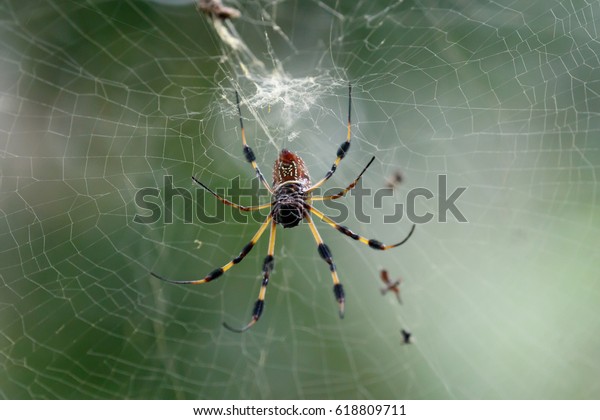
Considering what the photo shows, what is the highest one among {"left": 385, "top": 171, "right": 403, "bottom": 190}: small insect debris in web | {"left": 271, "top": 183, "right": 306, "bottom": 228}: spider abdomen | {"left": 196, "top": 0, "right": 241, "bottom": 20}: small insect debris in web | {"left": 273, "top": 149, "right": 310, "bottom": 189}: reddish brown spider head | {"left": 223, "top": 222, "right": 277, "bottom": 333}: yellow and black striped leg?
{"left": 196, "top": 0, "right": 241, "bottom": 20}: small insect debris in web

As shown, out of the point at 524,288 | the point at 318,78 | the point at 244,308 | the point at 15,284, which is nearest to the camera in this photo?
the point at 15,284

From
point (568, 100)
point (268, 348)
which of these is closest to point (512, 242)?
point (568, 100)

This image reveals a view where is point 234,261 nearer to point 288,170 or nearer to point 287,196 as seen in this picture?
point 287,196

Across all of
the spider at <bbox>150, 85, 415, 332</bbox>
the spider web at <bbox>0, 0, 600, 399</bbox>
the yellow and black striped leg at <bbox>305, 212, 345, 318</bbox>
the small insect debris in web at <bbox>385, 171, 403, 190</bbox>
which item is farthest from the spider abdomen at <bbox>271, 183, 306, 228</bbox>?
the small insect debris in web at <bbox>385, 171, 403, 190</bbox>

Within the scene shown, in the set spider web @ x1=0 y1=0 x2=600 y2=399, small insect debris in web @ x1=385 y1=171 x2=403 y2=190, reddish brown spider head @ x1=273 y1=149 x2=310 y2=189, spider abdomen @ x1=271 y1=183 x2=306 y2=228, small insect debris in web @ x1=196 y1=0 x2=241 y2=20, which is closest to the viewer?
small insect debris in web @ x1=196 y1=0 x2=241 y2=20


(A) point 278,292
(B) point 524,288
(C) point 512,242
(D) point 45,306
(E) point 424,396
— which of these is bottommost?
(E) point 424,396

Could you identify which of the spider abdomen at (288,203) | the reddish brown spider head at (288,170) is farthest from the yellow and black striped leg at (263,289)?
the reddish brown spider head at (288,170)

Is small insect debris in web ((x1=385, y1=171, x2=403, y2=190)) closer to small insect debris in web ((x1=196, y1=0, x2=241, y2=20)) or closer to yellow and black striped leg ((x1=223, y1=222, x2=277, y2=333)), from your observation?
yellow and black striped leg ((x1=223, y1=222, x2=277, y2=333))
